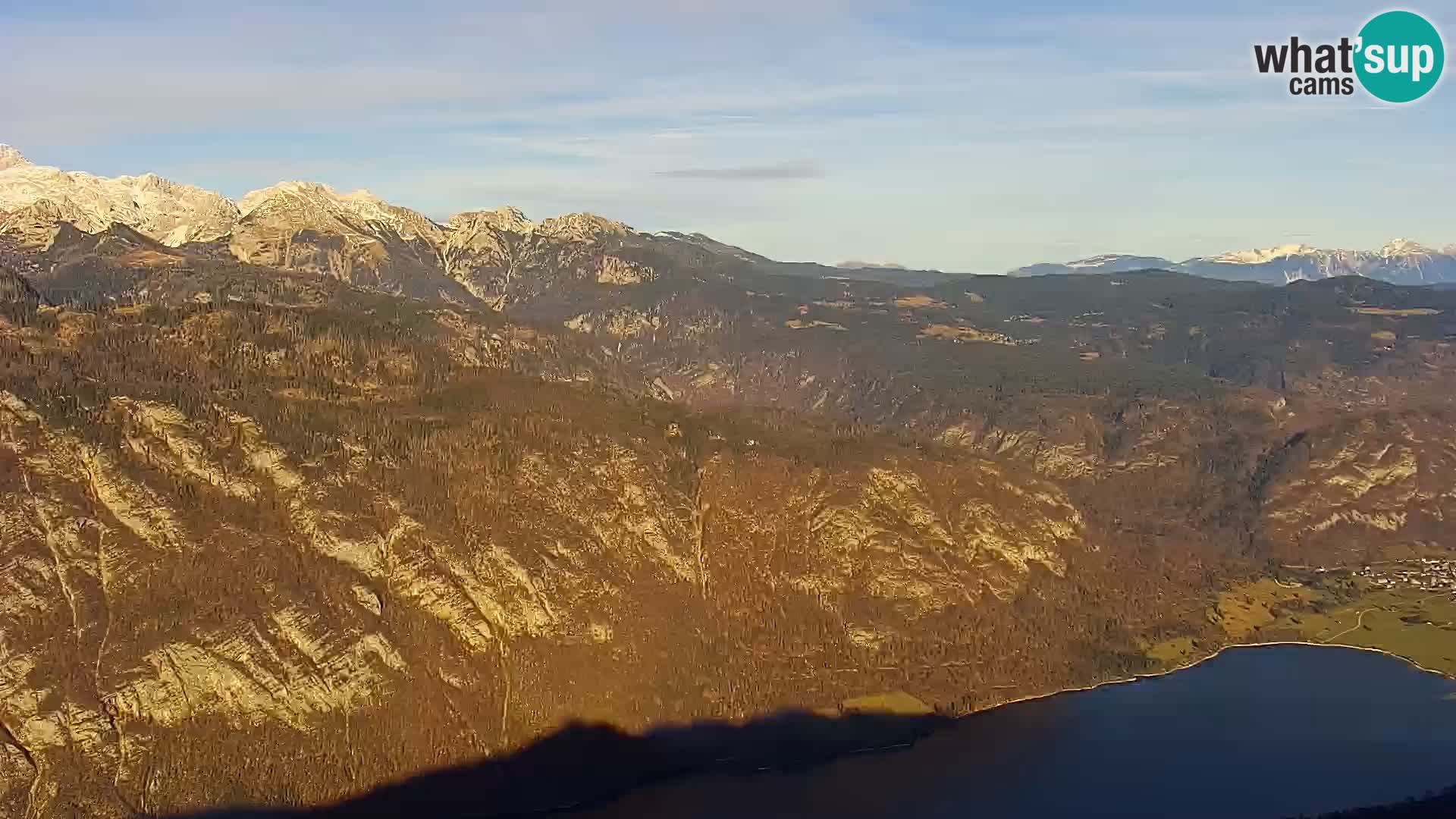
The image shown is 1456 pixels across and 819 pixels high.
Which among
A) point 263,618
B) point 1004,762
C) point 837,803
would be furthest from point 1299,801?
point 263,618

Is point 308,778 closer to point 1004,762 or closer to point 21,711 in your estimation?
point 21,711

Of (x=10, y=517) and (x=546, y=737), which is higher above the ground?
(x=10, y=517)

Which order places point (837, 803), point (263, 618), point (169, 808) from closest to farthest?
1. point (169, 808)
2. point (837, 803)
3. point (263, 618)

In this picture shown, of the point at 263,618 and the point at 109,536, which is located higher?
the point at 109,536

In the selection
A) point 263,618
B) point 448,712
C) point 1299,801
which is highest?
point 263,618

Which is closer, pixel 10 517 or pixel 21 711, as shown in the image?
pixel 21 711

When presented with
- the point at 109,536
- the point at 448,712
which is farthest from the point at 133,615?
the point at 448,712

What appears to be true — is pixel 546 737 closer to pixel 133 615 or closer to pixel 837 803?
pixel 837 803

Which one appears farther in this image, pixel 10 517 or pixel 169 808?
pixel 10 517

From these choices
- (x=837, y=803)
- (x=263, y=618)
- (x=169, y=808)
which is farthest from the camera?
(x=263, y=618)
